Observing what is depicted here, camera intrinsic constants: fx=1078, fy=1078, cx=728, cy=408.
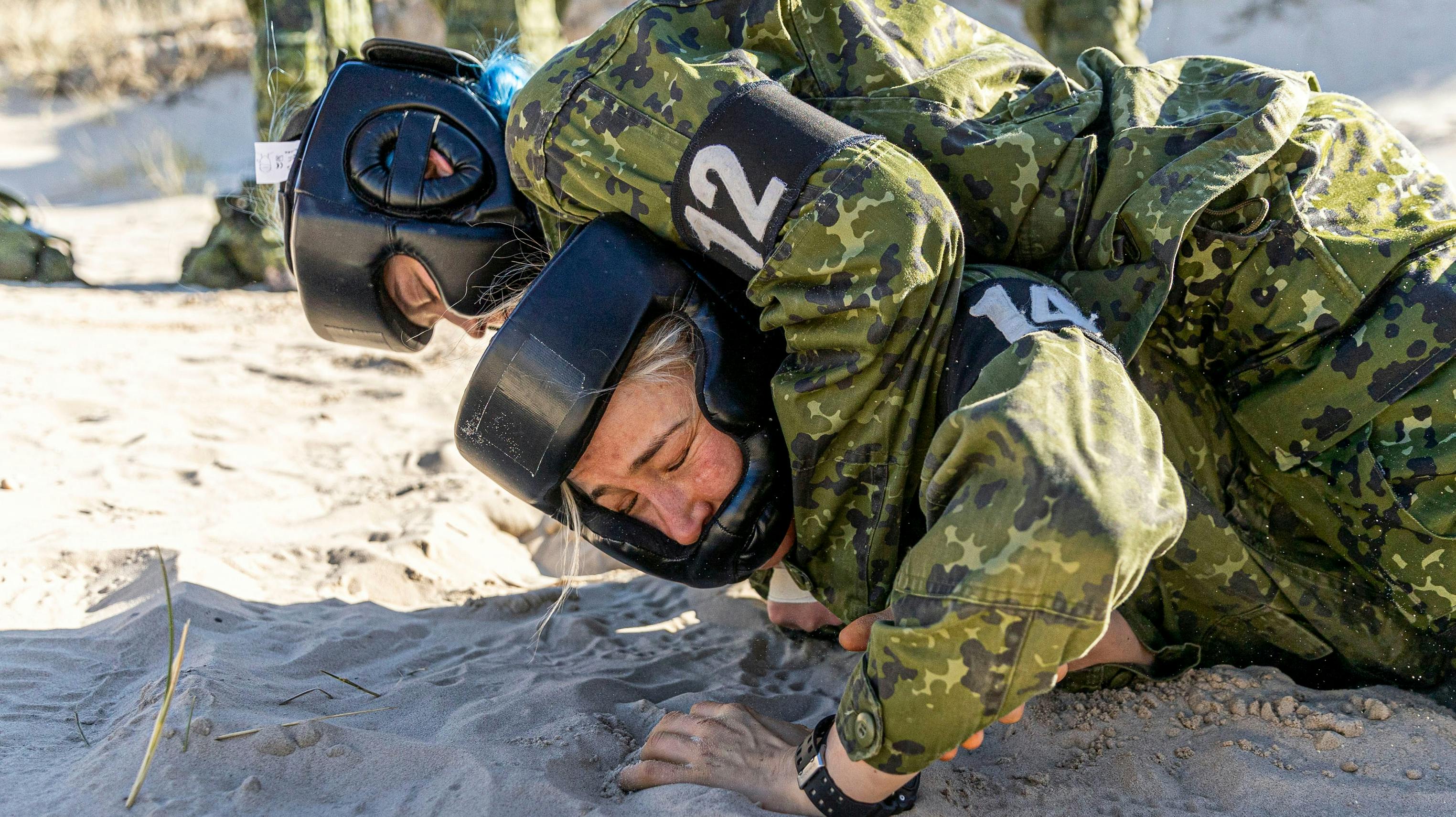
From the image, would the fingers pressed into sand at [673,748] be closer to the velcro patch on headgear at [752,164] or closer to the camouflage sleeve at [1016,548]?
the camouflage sleeve at [1016,548]

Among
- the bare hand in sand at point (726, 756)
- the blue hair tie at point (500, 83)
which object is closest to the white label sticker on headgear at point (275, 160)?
the blue hair tie at point (500, 83)

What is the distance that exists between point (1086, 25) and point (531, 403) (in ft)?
14.7

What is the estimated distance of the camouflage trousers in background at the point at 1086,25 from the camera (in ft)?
17.1

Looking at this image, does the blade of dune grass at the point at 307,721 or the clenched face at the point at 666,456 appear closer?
the blade of dune grass at the point at 307,721

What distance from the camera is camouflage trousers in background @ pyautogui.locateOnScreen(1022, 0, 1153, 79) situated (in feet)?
17.1

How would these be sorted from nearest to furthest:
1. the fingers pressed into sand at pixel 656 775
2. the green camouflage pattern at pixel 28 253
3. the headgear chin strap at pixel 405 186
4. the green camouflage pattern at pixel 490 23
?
the fingers pressed into sand at pixel 656 775 < the headgear chin strap at pixel 405 186 < the green camouflage pattern at pixel 28 253 < the green camouflage pattern at pixel 490 23

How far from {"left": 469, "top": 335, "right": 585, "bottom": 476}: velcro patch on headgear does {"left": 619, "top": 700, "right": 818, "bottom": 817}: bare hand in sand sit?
1.58 ft

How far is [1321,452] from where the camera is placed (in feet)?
5.75

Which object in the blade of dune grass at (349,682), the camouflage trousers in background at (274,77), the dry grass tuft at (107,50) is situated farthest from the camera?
the dry grass tuft at (107,50)

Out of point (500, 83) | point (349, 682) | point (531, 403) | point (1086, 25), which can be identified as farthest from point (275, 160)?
point (1086, 25)

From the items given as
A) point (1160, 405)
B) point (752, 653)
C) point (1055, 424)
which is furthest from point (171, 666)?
point (1160, 405)

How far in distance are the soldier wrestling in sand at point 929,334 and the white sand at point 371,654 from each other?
0.62ft

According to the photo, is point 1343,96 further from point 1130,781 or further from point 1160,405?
point 1130,781

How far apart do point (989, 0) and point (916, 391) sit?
30.4ft
